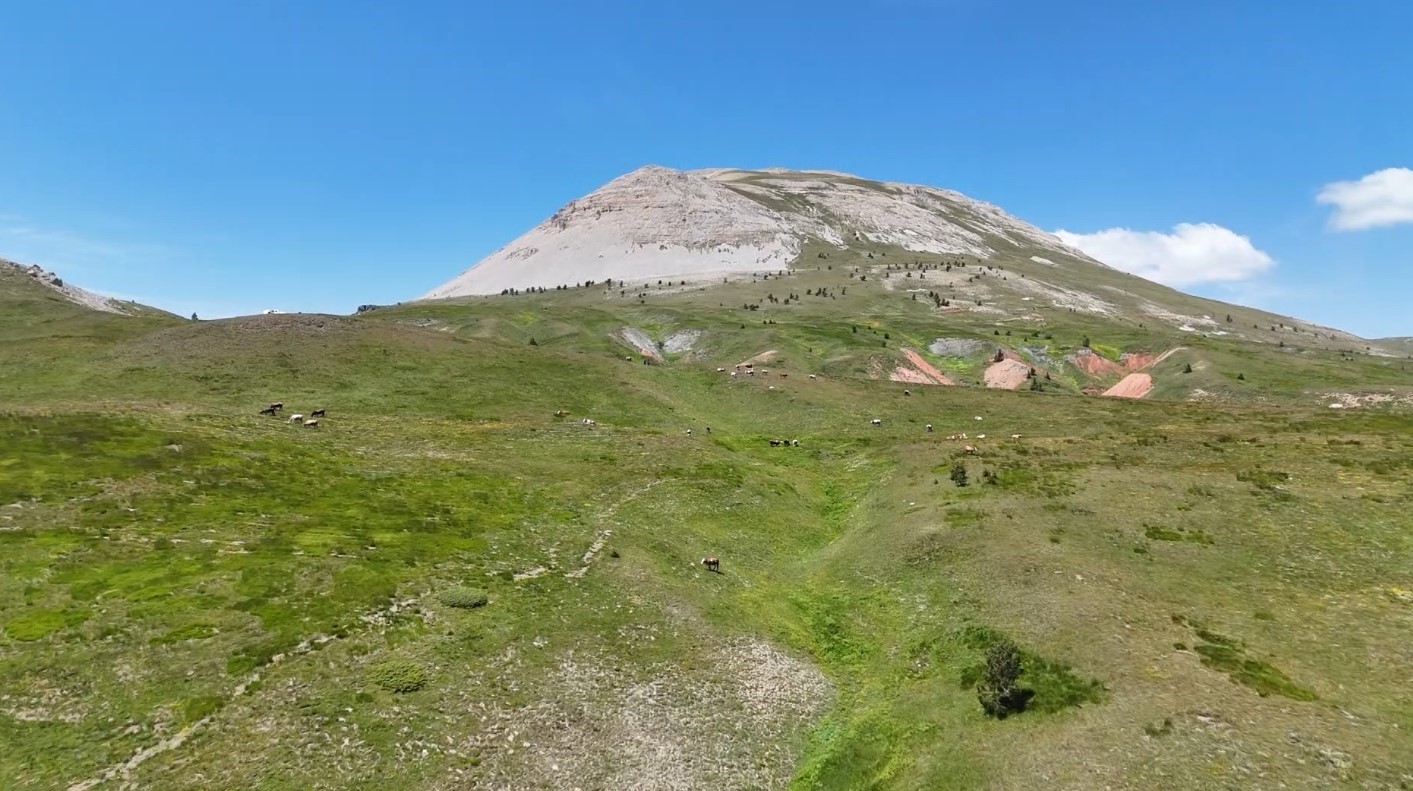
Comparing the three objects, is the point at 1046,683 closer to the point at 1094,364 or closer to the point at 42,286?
the point at 1094,364

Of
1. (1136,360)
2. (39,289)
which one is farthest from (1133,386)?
(39,289)

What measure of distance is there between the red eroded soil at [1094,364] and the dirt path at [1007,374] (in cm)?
1436

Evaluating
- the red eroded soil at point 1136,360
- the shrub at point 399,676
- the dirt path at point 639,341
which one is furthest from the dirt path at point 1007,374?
the shrub at point 399,676

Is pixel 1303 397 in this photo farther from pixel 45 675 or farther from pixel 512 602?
pixel 45 675

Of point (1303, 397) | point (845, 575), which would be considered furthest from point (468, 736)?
point (1303, 397)

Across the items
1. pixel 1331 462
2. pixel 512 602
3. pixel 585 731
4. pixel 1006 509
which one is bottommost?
pixel 585 731

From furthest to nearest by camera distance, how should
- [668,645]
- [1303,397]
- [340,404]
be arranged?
[1303,397], [340,404], [668,645]

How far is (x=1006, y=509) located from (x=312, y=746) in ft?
136

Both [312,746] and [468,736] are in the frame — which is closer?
[312,746]

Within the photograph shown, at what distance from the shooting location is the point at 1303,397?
98375mm

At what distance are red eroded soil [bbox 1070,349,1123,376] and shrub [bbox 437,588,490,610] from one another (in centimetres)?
13363

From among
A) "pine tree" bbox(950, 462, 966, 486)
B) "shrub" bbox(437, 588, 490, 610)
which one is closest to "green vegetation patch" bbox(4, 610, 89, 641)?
"shrub" bbox(437, 588, 490, 610)

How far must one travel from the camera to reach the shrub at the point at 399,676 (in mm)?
25750

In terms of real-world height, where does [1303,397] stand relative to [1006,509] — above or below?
above
